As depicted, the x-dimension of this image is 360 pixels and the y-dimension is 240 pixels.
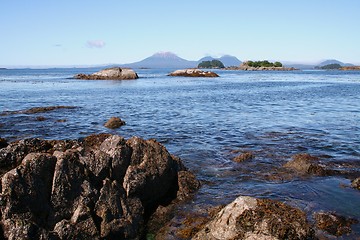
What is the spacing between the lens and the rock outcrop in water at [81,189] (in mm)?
10078

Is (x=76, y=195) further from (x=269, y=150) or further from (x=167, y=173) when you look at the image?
(x=269, y=150)

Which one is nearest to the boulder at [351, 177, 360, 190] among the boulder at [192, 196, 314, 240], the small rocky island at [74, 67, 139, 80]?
the boulder at [192, 196, 314, 240]

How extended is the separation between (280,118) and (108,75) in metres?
95.7

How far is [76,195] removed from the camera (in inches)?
439

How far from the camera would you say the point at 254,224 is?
1044 centimetres

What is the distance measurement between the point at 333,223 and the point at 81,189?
911cm

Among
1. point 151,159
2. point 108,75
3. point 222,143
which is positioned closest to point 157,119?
point 222,143

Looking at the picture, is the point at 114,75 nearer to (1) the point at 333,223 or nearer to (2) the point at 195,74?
(2) the point at 195,74

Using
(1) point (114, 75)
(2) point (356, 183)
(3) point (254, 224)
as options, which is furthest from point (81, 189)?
(1) point (114, 75)

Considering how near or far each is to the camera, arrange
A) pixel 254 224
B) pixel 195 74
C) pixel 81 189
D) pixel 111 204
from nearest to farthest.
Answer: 1. pixel 254 224
2. pixel 81 189
3. pixel 111 204
4. pixel 195 74

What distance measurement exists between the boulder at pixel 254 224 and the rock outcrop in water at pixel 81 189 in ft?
9.69

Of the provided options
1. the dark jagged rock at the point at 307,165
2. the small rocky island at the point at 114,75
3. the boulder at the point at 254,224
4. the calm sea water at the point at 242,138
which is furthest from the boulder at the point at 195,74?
the boulder at the point at 254,224

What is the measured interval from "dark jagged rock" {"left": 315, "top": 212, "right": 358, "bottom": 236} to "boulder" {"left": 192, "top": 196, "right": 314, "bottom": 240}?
1.28m

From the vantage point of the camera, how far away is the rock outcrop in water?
10078 millimetres
